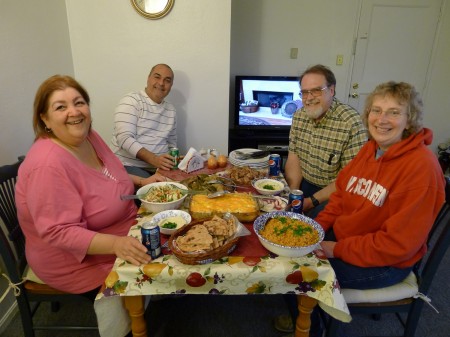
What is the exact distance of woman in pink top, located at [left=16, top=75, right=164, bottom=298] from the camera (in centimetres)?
103

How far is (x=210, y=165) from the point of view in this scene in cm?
181

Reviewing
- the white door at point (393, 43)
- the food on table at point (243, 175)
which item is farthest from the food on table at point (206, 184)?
the white door at point (393, 43)

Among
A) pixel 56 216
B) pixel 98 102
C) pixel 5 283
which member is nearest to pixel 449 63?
pixel 98 102

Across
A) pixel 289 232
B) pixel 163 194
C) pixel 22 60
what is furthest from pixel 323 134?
pixel 22 60

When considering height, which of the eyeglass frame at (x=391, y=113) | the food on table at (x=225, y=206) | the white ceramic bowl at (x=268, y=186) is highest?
the eyeglass frame at (x=391, y=113)

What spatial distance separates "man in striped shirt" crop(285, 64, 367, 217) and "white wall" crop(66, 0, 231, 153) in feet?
3.45

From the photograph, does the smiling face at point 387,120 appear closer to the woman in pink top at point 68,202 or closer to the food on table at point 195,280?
the food on table at point 195,280

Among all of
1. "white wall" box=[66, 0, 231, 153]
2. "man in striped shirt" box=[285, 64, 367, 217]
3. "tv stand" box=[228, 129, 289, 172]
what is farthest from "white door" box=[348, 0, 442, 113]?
"man in striped shirt" box=[285, 64, 367, 217]

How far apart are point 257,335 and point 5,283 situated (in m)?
1.45

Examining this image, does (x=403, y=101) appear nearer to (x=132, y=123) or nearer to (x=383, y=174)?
(x=383, y=174)

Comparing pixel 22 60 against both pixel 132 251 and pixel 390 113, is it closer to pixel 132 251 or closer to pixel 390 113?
pixel 132 251

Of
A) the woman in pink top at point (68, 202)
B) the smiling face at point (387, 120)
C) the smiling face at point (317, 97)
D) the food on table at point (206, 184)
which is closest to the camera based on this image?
the woman in pink top at point (68, 202)

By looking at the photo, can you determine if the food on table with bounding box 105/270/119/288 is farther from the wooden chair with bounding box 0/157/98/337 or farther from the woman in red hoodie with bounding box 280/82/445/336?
the woman in red hoodie with bounding box 280/82/445/336

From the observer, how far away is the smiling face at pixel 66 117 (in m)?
1.17
